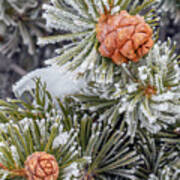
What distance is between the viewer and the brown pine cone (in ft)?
1.58

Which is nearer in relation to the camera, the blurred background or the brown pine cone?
the brown pine cone

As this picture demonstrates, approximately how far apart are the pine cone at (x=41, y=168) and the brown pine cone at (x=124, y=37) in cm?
23

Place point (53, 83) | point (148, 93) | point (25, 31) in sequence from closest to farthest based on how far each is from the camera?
point (148, 93) → point (53, 83) → point (25, 31)

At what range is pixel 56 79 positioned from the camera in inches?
33.0

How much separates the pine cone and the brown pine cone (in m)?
0.23

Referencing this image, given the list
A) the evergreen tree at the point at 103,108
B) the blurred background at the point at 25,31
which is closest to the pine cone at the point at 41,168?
the evergreen tree at the point at 103,108

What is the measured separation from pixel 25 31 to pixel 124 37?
57 centimetres

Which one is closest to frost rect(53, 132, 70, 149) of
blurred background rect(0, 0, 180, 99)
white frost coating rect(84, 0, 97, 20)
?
white frost coating rect(84, 0, 97, 20)

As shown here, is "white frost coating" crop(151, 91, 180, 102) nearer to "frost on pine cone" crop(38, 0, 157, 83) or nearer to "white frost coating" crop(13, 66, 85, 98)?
"frost on pine cone" crop(38, 0, 157, 83)

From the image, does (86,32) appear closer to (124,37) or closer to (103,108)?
(124,37)

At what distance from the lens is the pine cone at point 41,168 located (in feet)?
1.49

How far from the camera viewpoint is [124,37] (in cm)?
48

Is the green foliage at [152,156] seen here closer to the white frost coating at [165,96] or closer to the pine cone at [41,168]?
the white frost coating at [165,96]

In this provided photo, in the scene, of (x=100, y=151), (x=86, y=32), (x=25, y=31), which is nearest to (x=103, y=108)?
(x=100, y=151)
